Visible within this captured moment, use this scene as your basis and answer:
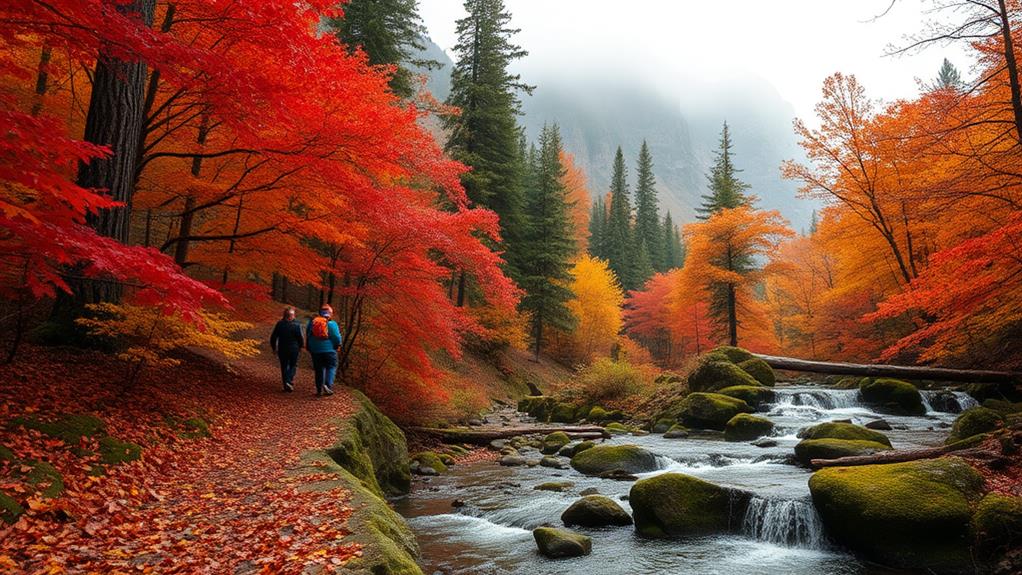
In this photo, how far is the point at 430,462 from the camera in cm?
1143

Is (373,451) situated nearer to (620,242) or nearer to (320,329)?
(320,329)

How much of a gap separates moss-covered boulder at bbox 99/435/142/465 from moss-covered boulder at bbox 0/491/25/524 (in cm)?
141

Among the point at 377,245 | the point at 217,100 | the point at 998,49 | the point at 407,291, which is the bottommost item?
the point at 407,291

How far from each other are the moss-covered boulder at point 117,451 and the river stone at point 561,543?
482cm

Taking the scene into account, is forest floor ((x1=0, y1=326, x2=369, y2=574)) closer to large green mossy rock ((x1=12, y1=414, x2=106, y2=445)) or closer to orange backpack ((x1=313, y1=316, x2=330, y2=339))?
large green mossy rock ((x1=12, y1=414, x2=106, y2=445))

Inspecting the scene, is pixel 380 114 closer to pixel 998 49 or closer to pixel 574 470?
pixel 574 470

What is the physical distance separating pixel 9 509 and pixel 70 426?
190 cm

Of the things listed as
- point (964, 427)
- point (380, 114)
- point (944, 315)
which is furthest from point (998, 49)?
point (380, 114)

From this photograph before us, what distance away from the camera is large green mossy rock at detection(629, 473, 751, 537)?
725 cm

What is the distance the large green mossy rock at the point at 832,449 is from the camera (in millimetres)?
9320

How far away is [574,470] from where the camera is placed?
1112 centimetres

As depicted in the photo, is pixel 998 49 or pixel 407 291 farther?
pixel 407 291

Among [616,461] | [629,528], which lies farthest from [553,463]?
[629,528]

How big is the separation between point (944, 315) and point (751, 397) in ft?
21.6
